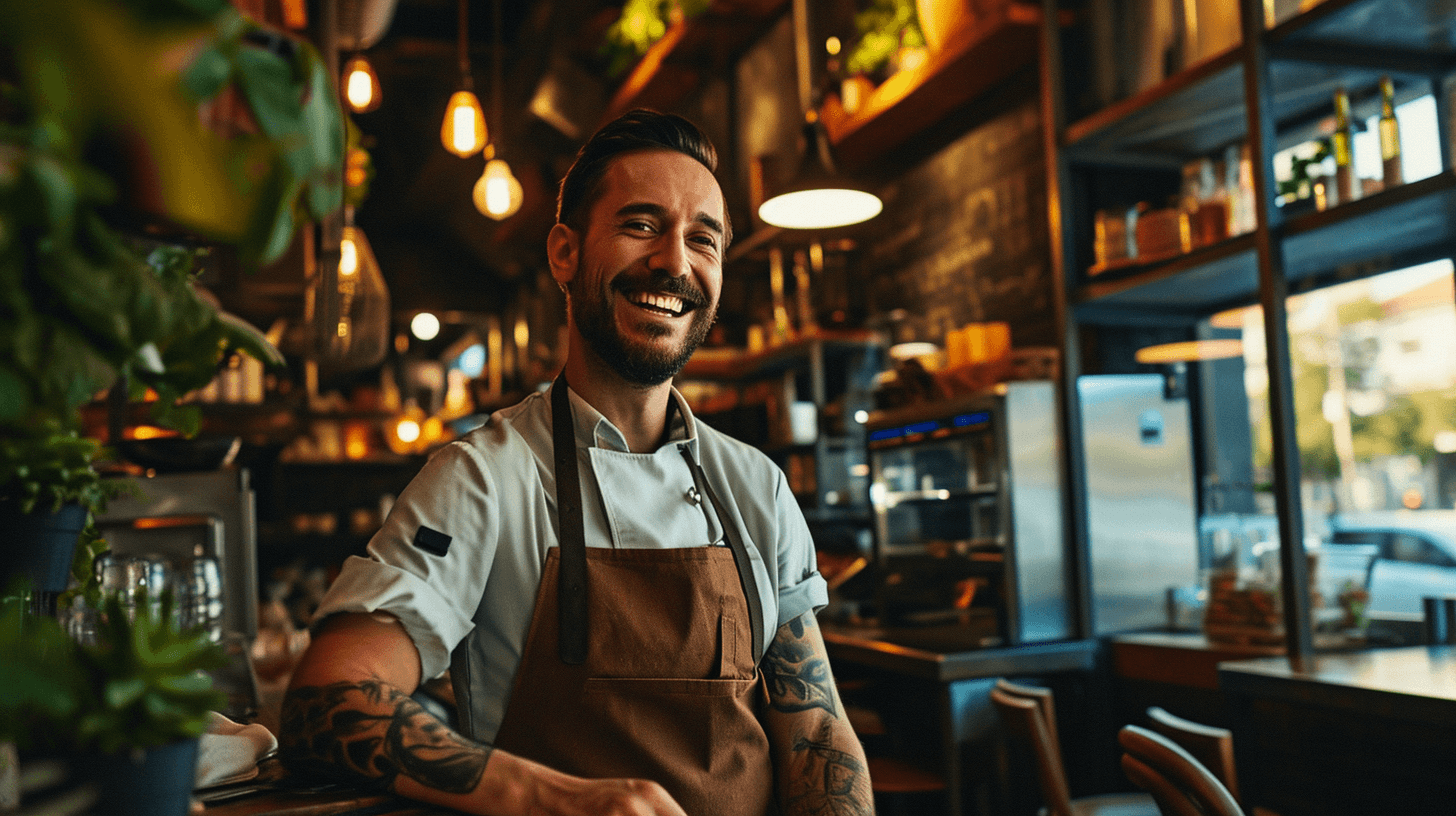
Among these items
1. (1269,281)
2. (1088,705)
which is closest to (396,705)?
(1269,281)

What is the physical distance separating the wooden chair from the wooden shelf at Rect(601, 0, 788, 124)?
3.36m

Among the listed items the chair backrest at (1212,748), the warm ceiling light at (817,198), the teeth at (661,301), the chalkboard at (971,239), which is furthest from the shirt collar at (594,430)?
the chalkboard at (971,239)

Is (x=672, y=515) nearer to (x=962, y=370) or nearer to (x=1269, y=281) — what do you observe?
(x=1269, y=281)

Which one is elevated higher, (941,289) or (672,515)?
(941,289)

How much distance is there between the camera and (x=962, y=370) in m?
3.67

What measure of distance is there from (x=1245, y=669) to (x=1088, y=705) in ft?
3.44

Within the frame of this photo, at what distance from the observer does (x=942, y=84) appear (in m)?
3.90

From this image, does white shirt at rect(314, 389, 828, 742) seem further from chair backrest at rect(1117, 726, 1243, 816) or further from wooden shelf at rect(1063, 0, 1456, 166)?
wooden shelf at rect(1063, 0, 1456, 166)

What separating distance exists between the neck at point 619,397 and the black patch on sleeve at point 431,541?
367 mm

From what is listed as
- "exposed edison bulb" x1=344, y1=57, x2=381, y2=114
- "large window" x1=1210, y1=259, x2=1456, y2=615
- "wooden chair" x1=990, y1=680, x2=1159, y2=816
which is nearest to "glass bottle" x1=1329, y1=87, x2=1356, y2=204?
"large window" x1=1210, y1=259, x2=1456, y2=615

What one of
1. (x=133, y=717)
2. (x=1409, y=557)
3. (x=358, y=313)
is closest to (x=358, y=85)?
(x=358, y=313)

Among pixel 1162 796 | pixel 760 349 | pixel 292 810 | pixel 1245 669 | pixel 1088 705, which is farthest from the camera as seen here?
pixel 760 349

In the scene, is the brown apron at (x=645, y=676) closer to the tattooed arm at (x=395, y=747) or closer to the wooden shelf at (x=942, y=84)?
the tattooed arm at (x=395, y=747)

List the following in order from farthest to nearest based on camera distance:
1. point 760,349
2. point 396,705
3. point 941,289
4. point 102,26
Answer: point 760,349
point 941,289
point 396,705
point 102,26
